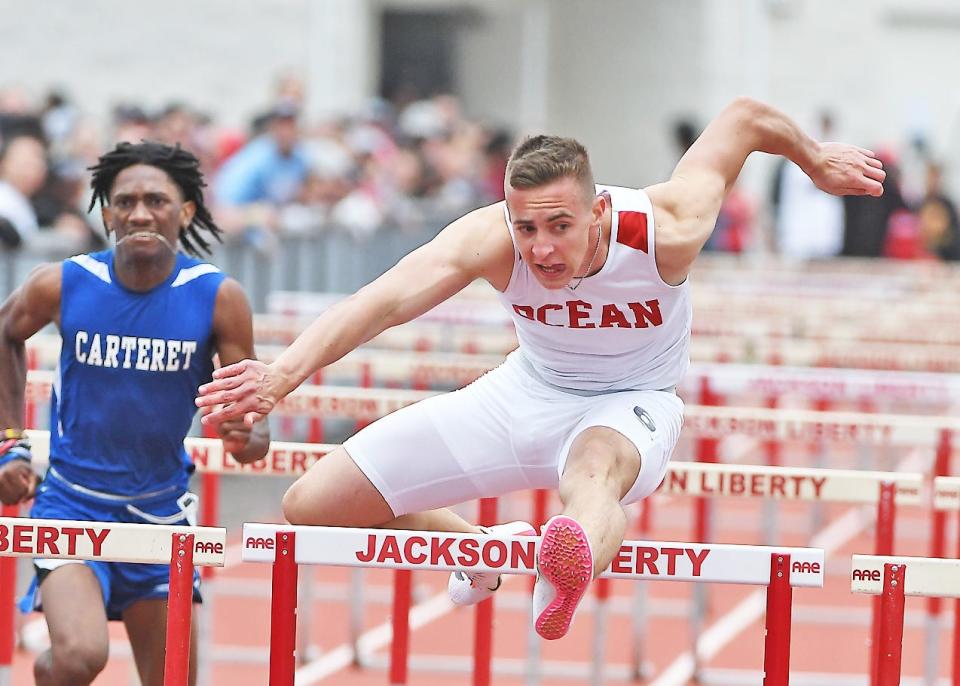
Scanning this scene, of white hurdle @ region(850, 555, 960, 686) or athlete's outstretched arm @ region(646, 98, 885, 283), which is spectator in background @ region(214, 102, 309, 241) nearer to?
athlete's outstretched arm @ region(646, 98, 885, 283)

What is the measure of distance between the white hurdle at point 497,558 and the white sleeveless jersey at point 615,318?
990 mm

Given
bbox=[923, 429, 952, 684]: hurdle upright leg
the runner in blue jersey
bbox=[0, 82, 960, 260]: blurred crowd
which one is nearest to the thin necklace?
the runner in blue jersey

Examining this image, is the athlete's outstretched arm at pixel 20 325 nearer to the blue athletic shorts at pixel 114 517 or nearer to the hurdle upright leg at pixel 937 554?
the blue athletic shorts at pixel 114 517

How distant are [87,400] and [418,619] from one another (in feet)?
13.1

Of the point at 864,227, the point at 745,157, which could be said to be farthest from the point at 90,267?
the point at 864,227

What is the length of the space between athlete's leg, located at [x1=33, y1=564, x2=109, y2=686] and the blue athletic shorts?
0.37 feet

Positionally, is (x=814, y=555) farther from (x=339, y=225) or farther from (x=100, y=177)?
(x=339, y=225)

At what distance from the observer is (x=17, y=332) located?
5.77 m

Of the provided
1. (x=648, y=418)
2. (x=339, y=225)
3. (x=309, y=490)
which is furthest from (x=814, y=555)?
(x=339, y=225)

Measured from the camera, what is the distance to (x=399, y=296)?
534cm

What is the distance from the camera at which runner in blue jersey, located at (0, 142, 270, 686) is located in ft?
18.9

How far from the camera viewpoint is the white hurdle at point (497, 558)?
4.60 meters

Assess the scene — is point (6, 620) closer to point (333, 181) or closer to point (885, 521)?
point (885, 521)

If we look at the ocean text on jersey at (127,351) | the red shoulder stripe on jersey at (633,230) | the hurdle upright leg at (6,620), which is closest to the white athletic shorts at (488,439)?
the red shoulder stripe on jersey at (633,230)
